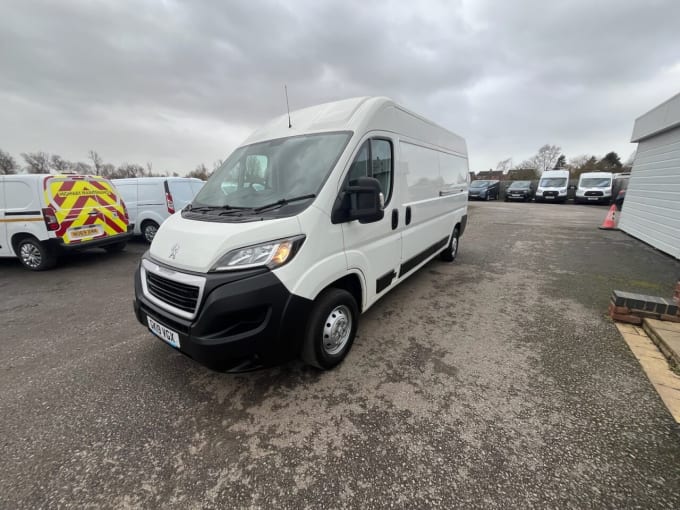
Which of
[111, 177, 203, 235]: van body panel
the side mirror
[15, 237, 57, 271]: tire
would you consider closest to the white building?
the side mirror

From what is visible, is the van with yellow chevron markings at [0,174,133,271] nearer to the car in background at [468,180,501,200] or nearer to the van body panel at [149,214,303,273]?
the van body panel at [149,214,303,273]

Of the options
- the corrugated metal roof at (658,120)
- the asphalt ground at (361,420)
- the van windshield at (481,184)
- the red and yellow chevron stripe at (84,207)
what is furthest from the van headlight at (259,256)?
the van windshield at (481,184)

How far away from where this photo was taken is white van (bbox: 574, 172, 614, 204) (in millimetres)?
17656

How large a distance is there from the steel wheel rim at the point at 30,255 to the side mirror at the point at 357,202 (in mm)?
6520

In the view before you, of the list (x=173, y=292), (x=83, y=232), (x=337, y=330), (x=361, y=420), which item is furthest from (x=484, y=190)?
(x=173, y=292)

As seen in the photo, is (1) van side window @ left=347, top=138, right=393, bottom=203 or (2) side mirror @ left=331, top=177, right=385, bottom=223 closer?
(2) side mirror @ left=331, top=177, right=385, bottom=223

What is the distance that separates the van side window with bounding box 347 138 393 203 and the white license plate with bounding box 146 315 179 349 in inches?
67.8

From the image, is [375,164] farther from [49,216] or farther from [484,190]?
[484,190]

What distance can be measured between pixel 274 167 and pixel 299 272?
1140mm

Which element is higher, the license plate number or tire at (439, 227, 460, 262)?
the license plate number

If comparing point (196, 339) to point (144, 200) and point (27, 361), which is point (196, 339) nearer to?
point (27, 361)

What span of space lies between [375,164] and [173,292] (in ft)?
6.61

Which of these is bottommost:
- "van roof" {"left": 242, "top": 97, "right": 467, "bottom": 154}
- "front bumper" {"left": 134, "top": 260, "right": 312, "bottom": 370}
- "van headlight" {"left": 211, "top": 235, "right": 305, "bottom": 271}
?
"front bumper" {"left": 134, "top": 260, "right": 312, "bottom": 370}

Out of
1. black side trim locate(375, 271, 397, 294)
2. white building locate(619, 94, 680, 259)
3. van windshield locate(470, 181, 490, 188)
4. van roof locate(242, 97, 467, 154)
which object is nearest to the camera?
van roof locate(242, 97, 467, 154)
